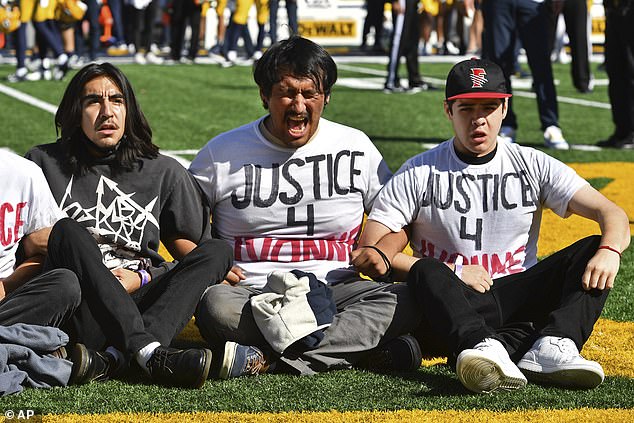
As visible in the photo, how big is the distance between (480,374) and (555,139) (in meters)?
6.93

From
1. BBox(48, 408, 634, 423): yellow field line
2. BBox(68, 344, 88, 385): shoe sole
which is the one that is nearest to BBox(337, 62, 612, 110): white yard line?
BBox(48, 408, 634, 423): yellow field line

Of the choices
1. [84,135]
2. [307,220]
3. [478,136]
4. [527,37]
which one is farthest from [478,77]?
[527,37]

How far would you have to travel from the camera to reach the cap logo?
485 cm

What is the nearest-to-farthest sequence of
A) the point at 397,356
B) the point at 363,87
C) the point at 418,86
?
1. the point at 397,356
2. the point at 418,86
3. the point at 363,87

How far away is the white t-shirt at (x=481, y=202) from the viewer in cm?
488

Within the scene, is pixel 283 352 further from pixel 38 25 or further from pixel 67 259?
pixel 38 25

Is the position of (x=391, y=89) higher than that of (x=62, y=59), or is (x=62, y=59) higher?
(x=62, y=59)

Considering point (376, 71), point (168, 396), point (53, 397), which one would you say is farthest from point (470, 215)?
point (376, 71)

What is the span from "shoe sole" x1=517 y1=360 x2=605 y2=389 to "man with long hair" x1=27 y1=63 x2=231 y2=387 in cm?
119

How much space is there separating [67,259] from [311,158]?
111 cm

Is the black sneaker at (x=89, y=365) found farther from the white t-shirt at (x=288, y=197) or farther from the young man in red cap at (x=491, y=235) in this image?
the young man in red cap at (x=491, y=235)

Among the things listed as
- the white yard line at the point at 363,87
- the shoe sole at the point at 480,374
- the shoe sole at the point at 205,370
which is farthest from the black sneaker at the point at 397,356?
the white yard line at the point at 363,87

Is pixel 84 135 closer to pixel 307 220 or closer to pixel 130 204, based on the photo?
pixel 130 204

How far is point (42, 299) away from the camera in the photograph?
4344mm
